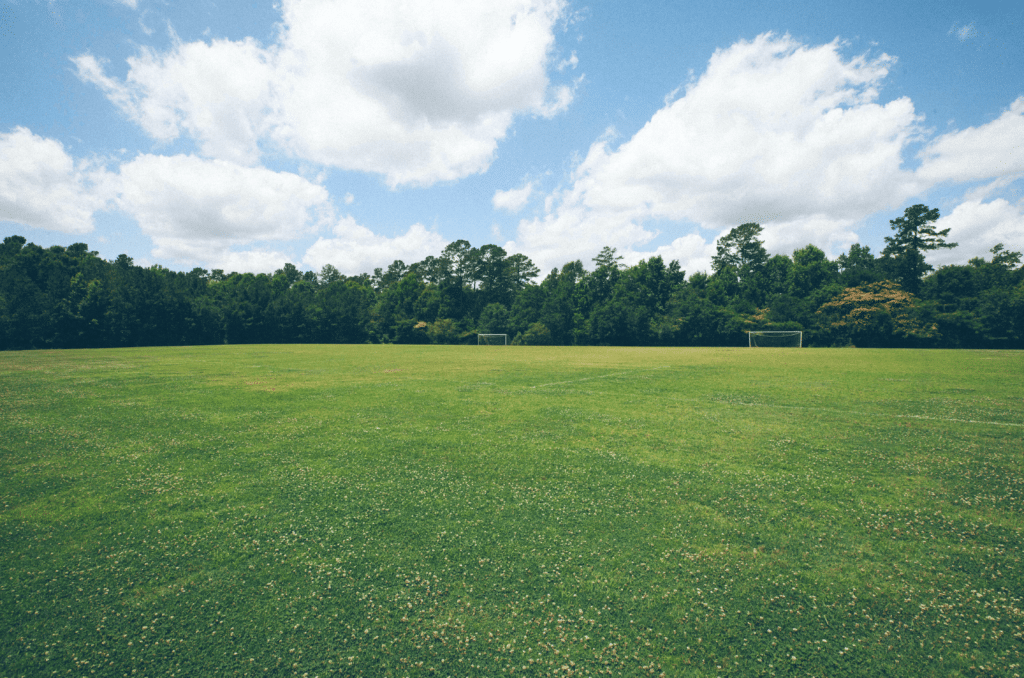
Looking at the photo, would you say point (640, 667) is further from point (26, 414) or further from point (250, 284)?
Answer: point (250, 284)

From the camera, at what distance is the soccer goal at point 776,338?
67.0m

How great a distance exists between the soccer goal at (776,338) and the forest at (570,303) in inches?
91.1

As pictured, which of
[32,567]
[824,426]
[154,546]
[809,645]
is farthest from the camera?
[824,426]

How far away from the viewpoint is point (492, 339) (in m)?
90.4

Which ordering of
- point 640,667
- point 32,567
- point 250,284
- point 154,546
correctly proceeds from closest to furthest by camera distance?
point 640,667
point 32,567
point 154,546
point 250,284

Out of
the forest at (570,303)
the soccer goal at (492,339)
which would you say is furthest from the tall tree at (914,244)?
the soccer goal at (492,339)

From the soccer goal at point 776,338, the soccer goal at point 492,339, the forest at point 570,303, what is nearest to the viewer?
the forest at point 570,303

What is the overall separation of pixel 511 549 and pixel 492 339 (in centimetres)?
8551

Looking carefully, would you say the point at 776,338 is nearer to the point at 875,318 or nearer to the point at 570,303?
the point at 875,318

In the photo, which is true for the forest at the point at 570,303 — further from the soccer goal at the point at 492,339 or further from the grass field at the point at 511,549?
the grass field at the point at 511,549

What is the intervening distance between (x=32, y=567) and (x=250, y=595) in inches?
103

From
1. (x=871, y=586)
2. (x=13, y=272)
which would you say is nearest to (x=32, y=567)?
(x=871, y=586)

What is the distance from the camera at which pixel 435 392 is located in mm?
17031

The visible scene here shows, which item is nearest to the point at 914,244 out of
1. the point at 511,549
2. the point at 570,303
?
the point at 570,303
